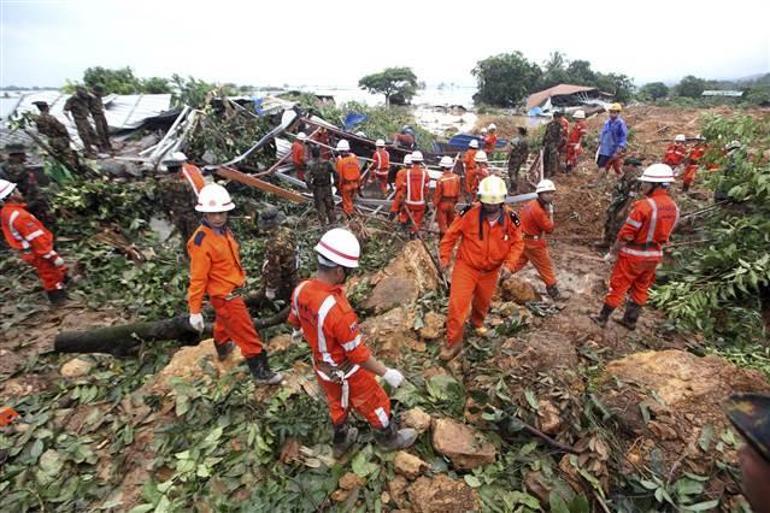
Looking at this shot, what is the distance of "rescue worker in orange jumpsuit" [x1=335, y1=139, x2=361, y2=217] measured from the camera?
7762 millimetres

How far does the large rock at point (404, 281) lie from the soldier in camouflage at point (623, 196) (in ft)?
10.8

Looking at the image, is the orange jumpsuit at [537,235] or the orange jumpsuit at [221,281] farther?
→ the orange jumpsuit at [537,235]

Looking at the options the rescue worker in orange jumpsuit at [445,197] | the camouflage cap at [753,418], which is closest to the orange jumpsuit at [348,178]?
the rescue worker in orange jumpsuit at [445,197]

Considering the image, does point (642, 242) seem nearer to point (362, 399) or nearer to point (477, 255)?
point (477, 255)

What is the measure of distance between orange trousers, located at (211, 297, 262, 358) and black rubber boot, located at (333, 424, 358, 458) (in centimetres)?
120

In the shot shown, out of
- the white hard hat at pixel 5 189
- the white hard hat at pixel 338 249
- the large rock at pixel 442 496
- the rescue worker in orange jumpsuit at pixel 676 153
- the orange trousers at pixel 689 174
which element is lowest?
the large rock at pixel 442 496

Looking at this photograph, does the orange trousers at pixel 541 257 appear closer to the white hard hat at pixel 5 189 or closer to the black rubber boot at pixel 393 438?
the black rubber boot at pixel 393 438

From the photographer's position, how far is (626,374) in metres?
3.21

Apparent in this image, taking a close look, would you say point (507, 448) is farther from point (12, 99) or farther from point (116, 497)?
point (12, 99)

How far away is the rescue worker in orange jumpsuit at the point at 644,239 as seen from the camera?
381 centimetres

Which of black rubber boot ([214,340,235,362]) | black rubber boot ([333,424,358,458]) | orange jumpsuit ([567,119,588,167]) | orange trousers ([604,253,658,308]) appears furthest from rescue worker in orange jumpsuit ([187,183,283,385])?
orange jumpsuit ([567,119,588,167])

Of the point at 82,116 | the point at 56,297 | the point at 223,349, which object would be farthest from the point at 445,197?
the point at 82,116

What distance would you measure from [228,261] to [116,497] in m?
1.91

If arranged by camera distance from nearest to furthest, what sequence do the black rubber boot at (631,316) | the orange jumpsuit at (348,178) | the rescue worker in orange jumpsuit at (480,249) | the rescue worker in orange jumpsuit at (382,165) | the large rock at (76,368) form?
1. the rescue worker in orange jumpsuit at (480,249)
2. the large rock at (76,368)
3. the black rubber boot at (631,316)
4. the orange jumpsuit at (348,178)
5. the rescue worker in orange jumpsuit at (382,165)
